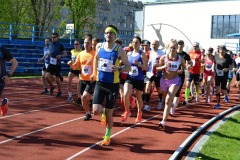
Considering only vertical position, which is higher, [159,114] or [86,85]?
[86,85]

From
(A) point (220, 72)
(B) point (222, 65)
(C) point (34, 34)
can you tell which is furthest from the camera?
(C) point (34, 34)

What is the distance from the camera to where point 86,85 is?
29.7 ft

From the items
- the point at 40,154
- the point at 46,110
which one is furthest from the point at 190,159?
the point at 46,110

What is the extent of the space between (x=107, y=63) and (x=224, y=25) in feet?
120

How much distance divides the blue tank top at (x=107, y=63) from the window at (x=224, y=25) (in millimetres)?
35891

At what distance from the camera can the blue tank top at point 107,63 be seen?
6.64 metres

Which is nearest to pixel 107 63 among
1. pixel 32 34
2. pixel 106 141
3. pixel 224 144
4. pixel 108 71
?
pixel 108 71

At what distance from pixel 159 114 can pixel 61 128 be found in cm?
335

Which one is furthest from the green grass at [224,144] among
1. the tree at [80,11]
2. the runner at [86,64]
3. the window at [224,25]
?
A: the tree at [80,11]

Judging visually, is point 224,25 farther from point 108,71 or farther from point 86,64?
point 108,71

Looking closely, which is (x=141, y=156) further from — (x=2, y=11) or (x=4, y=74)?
(x=2, y=11)

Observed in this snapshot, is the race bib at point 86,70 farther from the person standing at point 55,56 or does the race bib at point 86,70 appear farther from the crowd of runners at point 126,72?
the person standing at point 55,56

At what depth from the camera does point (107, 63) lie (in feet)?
21.9

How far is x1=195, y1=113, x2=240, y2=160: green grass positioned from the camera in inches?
251
